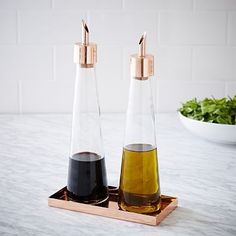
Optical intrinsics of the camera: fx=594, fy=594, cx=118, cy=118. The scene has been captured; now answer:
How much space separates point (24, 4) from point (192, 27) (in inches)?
23.9

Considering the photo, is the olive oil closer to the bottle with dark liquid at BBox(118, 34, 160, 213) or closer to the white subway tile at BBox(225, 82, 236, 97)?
the bottle with dark liquid at BBox(118, 34, 160, 213)

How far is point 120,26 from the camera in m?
2.13

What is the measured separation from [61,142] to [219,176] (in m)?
0.54

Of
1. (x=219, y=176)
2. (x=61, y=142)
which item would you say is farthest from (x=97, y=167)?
(x=61, y=142)

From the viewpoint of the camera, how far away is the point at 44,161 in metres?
1.65

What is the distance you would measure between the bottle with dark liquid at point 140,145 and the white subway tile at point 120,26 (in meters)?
0.97

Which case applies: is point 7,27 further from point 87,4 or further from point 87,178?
point 87,178

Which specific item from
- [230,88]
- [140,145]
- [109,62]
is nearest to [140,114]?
[140,145]

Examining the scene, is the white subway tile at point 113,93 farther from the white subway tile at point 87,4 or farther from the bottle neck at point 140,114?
the bottle neck at point 140,114

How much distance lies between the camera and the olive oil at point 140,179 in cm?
120

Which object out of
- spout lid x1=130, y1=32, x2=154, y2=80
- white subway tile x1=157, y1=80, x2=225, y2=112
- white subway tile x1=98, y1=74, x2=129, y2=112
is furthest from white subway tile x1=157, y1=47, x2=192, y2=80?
spout lid x1=130, y1=32, x2=154, y2=80

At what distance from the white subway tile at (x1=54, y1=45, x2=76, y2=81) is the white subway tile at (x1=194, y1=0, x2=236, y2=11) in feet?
1.59

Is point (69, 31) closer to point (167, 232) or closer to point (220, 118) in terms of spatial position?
point (220, 118)

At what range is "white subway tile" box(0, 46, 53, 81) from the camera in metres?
2.14
